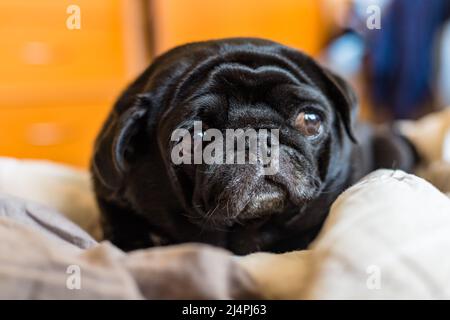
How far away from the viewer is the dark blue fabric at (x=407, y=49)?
3178mm

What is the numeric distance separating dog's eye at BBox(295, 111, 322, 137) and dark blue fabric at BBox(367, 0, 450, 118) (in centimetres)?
225

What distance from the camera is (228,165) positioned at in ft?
3.39

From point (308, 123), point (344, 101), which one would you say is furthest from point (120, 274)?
point (344, 101)

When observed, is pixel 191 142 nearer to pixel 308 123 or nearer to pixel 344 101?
pixel 308 123

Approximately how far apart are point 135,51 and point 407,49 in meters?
1.55

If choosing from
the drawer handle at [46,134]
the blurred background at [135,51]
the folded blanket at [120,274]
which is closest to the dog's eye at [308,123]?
the folded blanket at [120,274]

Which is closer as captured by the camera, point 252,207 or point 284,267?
point 284,267

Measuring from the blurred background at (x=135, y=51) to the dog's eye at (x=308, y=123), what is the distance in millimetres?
1908

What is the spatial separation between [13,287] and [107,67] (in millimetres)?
2580

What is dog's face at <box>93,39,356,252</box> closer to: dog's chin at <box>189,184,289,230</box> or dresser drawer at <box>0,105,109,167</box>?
dog's chin at <box>189,184,289,230</box>

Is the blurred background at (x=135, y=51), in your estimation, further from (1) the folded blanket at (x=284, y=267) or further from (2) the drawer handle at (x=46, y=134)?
(1) the folded blanket at (x=284, y=267)

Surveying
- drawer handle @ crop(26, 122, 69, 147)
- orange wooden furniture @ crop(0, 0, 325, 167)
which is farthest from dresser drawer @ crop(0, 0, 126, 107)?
drawer handle @ crop(26, 122, 69, 147)

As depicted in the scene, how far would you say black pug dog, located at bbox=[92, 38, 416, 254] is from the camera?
1.07 m
